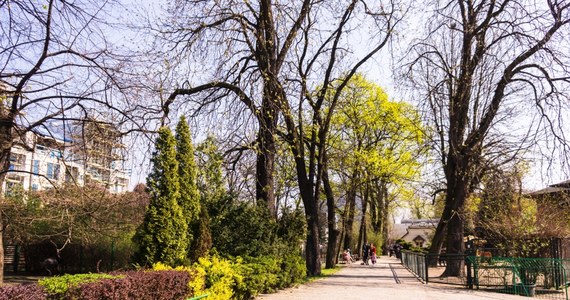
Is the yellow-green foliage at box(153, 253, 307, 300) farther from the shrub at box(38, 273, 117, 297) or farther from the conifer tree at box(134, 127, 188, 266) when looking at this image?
the shrub at box(38, 273, 117, 297)

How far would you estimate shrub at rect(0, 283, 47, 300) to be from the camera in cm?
641

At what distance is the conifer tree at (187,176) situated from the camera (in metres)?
15.4

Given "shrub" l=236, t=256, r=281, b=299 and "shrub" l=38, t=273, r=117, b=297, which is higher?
"shrub" l=38, t=273, r=117, b=297

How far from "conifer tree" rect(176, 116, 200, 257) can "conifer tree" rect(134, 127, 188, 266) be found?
1.12m

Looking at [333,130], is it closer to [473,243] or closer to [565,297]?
[473,243]

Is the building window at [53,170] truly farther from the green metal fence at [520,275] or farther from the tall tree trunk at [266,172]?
the green metal fence at [520,275]

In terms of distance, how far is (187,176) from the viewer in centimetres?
1567

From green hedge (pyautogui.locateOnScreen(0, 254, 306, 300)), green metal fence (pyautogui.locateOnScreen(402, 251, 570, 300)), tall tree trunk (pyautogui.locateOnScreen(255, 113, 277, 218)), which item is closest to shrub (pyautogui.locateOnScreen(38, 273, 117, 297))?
green hedge (pyautogui.locateOnScreen(0, 254, 306, 300))

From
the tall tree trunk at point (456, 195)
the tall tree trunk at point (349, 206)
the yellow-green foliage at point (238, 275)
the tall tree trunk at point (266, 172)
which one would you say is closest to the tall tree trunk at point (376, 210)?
the tall tree trunk at point (349, 206)

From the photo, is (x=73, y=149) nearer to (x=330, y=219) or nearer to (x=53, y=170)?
(x=53, y=170)

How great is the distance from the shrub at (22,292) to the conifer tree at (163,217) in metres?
6.20

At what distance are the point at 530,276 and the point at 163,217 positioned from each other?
13.4m

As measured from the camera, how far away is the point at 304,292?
17.7m

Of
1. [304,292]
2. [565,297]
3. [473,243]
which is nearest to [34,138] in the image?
[304,292]
